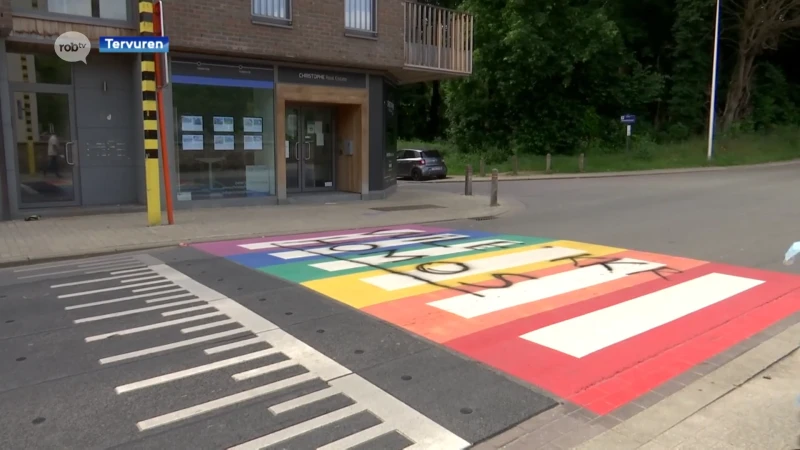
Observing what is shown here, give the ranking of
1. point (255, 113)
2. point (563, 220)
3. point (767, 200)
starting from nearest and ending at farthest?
point (563, 220) < point (255, 113) < point (767, 200)

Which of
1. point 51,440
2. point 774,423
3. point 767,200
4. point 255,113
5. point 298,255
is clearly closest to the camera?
point 51,440

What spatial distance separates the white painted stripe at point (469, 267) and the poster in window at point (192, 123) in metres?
8.35

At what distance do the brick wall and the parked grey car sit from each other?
13.4m

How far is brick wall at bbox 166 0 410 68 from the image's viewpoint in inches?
531

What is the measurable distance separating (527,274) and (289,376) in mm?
4161

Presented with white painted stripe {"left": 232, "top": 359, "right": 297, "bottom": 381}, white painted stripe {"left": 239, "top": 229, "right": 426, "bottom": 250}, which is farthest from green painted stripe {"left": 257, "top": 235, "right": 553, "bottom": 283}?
white painted stripe {"left": 232, "top": 359, "right": 297, "bottom": 381}

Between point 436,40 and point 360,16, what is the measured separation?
9.49 ft

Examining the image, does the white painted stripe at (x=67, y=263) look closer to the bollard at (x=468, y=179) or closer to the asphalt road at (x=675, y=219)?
the asphalt road at (x=675, y=219)

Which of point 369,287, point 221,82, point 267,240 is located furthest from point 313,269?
point 221,82

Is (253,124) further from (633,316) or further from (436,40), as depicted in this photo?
(633,316)

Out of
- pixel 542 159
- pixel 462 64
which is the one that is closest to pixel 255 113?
pixel 462 64

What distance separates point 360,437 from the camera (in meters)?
3.63

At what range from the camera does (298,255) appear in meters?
9.27

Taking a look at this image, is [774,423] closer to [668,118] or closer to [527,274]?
[527,274]
